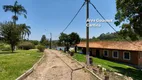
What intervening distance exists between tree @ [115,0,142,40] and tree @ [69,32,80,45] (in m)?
30.0

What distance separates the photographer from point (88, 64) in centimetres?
1490

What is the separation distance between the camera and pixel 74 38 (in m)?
50.6

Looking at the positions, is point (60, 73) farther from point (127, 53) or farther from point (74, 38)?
point (74, 38)

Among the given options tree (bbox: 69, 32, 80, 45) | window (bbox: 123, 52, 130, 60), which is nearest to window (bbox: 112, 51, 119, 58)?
window (bbox: 123, 52, 130, 60)

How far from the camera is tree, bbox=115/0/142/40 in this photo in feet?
58.1

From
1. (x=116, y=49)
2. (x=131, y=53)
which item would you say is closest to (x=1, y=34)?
(x=116, y=49)

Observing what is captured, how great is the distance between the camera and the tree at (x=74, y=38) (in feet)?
163

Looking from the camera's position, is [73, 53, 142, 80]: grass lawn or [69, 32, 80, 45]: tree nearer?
[73, 53, 142, 80]: grass lawn

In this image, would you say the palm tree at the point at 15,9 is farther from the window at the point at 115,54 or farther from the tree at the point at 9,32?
the window at the point at 115,54

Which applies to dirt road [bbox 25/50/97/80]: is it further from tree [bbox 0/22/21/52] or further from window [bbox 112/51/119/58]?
tree [bbox 0/22/21/52]

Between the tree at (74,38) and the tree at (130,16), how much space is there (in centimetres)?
3004

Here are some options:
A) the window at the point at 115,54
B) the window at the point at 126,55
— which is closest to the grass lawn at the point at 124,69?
the window at the point at 126,55

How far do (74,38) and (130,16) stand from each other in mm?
32272

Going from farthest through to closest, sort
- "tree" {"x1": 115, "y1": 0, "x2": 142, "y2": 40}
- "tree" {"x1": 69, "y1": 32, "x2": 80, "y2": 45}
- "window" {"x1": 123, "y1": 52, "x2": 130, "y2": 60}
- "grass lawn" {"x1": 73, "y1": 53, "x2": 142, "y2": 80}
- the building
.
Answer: "tree" {"x1": 69, "y1": 32, "x2": 80, "y2": 45}
"window" {"x1": 123, "y1": 52, "x2": 130, "y2": 60}
the building
"tree" {"x1": 115, "y1": 0, "x2": 142, "y2": 40}
"grass lawn" {"x1": 73, "y1": 53, "x2": 142, "y2": 80}
